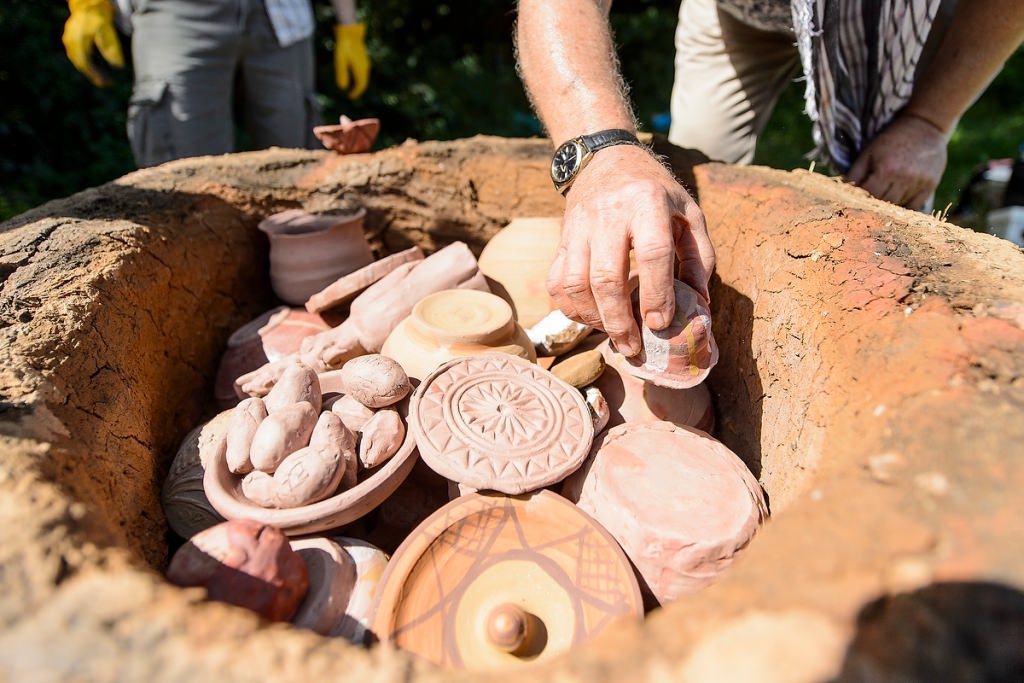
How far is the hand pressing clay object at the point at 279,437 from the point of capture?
1.47 metres

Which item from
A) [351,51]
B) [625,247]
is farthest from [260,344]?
[351,51]

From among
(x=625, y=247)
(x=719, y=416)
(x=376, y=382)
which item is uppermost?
(x=625, y=247)

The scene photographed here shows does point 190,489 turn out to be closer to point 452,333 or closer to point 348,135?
point 452,333

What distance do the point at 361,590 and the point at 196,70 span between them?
2736 millimetres

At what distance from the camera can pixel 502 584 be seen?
1.42 metres

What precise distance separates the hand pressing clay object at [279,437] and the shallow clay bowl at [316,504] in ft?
0.29

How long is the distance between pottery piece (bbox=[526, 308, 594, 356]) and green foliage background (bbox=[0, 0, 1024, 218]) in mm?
3155

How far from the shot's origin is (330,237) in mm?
2377

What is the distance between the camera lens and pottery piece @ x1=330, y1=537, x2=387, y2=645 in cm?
131

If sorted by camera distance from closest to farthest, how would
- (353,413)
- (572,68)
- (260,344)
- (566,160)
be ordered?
1. (353,413)
2. (566,160)
3. (572,68)
4. (260,344)

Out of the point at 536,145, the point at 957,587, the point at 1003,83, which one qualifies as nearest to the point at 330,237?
the point at 536,145

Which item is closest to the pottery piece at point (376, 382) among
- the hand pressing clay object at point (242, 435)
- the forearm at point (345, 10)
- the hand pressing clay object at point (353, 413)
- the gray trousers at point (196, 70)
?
the hand pressing clay object at point (353, 413)

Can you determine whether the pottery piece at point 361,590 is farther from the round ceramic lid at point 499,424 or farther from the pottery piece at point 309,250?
the pottery piece at point 309,250

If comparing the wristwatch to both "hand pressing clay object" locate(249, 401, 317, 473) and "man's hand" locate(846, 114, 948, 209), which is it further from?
"man's hand" locate(846, 114, 948, 209)
